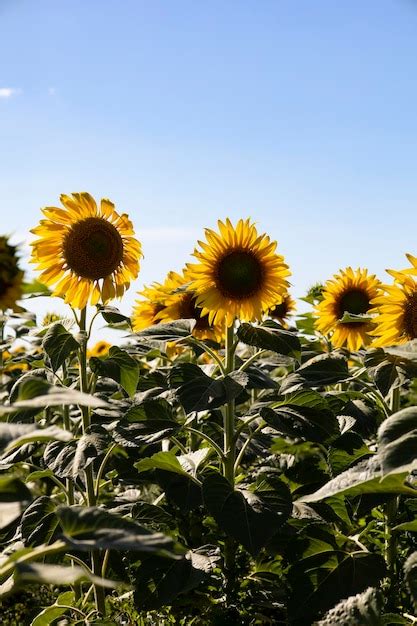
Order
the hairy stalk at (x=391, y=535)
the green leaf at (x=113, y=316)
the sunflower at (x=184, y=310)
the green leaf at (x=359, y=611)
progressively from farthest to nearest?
the sunflower at (x=184, y=310) < the green leaf at (x=113, y=316) < the hairy stalk at (x=391, y=535) < the green leaf at (x=359, y=611)

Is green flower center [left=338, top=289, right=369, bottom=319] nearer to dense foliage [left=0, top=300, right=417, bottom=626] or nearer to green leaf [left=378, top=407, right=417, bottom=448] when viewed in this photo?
dense foliage [left=0, top=300, right=417, bottom=626]

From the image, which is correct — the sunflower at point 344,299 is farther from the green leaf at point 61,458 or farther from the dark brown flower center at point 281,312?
the green leaf at point 61,458

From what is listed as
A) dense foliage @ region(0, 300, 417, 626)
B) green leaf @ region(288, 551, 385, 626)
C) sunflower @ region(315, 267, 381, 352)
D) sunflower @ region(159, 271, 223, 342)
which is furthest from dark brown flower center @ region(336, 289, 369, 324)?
green leaf @ region(288, 551, 385, 626)

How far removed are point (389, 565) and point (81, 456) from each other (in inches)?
42.4

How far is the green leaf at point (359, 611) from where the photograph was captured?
1.91 metres

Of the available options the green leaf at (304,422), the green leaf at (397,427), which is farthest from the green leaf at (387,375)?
the green leaf at (397,427)

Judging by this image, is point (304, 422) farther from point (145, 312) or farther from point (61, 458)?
point (145, 312)

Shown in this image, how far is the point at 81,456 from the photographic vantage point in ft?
7.39

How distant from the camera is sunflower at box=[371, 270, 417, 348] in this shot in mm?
2500

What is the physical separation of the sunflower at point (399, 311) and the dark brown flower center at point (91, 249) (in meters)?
1.06

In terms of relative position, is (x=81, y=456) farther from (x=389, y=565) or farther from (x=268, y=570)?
(x=389, y=565)

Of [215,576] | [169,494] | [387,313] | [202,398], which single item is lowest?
[215,576]

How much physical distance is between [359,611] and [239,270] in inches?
55.7

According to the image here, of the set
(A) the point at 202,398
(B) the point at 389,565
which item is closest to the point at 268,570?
(B) the point at 389,565
